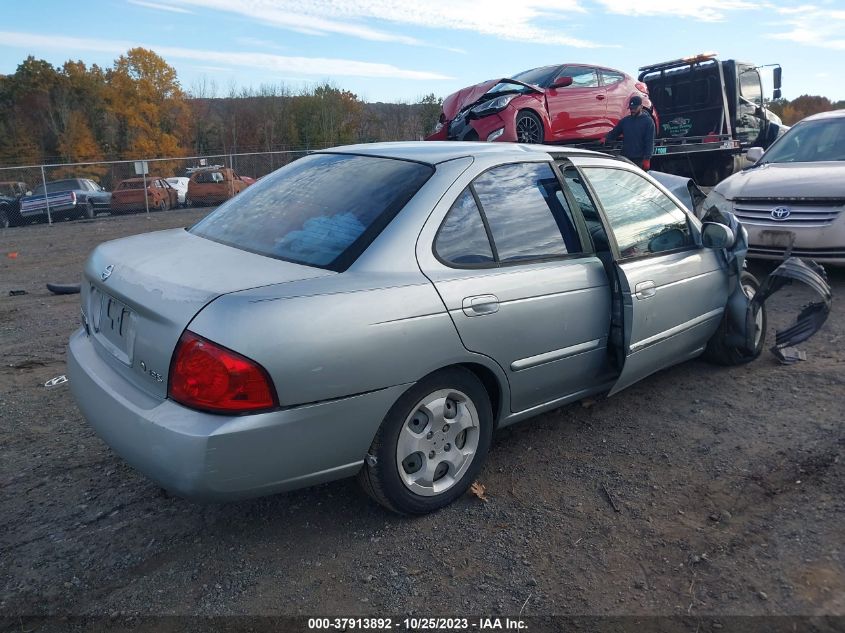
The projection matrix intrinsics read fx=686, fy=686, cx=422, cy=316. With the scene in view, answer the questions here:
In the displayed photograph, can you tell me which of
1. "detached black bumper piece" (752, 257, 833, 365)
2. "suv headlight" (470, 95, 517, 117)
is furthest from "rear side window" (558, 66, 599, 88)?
"detached black bumper piece" (752, 257, 833, 365)

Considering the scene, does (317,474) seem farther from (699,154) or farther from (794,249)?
(699,154)

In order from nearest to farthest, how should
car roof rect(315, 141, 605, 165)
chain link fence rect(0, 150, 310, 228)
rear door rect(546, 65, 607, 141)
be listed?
car roof rect(315, 141, 605, 165) < rear door rect(546, 65, 607, 141) < chain link fence rect(0, 150, 310, 228)

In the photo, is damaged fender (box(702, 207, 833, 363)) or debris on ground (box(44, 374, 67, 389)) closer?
damaged fender (box(702, 207, 833, 363))

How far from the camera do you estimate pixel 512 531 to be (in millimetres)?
2965

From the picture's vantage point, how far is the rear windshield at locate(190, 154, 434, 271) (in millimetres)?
2939

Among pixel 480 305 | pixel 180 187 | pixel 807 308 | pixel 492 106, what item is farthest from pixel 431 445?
pixel 180 187

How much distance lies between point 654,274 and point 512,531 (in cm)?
172

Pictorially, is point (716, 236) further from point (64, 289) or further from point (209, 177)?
point (209, 177)

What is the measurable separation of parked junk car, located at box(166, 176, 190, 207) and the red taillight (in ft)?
71.8

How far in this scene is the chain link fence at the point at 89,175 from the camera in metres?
19.5

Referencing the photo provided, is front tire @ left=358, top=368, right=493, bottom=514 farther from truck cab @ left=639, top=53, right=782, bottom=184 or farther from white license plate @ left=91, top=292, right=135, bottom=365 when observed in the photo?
truck cab @ left=639, top=53, right=782, bottom=184

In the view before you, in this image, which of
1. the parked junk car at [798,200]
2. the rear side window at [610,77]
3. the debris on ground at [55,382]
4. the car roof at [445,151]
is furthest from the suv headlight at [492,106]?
the debris on ground at [55,382]

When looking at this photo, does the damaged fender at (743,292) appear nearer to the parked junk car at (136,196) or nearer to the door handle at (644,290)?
the door handle at (644,290)

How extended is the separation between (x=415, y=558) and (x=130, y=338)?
146 cm
